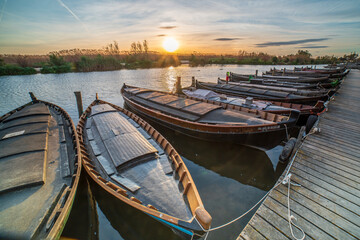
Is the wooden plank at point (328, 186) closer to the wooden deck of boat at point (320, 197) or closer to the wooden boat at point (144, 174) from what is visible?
the wooden deck of boat at point (320, 197)

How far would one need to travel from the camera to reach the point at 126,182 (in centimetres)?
650

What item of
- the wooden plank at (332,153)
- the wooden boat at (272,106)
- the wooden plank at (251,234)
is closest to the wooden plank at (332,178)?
the wooden plank at (332,153)

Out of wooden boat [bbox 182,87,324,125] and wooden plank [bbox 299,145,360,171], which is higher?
wooden boat [bbox 182,87,324,125]

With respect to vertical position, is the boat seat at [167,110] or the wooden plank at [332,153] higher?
the boat seat at [167,110]

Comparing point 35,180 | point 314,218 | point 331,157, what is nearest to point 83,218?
point 35,180

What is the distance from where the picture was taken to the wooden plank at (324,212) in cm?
430

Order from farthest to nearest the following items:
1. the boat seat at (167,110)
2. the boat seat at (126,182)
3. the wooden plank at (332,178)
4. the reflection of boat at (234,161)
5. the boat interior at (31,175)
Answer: the boat seat at (167,110)
the reflection of boat at (234,161)
the boat seat at (126,182)
the wooden plank at (332,178)
the boat interior at (31,175)

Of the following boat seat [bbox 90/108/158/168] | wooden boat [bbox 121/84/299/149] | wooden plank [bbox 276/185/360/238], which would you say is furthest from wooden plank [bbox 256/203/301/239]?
wooden boat [bbox 121/84/299/149]

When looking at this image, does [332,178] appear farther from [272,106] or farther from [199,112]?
[272,106]

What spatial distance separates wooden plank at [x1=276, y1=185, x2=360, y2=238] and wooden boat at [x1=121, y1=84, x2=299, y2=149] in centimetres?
501

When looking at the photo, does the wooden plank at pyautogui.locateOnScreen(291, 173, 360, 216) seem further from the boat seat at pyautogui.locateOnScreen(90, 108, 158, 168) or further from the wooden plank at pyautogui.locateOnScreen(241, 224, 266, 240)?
the boat seat at pyautogui.locateOnScreen(90, 108, 158, 168)

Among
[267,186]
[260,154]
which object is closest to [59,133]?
[267,186]

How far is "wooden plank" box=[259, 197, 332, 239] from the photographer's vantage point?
419 cm

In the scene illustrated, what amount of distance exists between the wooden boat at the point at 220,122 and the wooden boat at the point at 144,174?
3279mm
